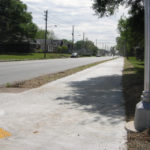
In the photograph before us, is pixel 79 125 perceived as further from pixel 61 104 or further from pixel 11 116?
pixel 61 104

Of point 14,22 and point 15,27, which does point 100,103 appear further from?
point 14,22

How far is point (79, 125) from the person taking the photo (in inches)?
209

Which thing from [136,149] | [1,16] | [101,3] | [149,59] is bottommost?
[136,149]

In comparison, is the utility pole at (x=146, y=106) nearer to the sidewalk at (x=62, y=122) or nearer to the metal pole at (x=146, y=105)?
the metal pole at (x=146, y=105)

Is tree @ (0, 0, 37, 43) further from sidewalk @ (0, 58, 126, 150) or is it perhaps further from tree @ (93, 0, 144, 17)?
sidewalk @ (0, 58, 126, 150)

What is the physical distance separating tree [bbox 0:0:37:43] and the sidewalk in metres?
52.4

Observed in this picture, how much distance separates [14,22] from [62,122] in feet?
191

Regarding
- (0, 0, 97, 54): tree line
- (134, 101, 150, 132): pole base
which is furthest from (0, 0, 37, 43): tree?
(134, 101, 150, 132): pole base

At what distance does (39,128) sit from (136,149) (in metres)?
1.92

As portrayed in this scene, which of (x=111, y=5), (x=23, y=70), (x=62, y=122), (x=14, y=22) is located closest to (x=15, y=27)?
(x=14, y=22)

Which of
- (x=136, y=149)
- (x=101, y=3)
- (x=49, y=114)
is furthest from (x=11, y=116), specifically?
(x=101, y=3)

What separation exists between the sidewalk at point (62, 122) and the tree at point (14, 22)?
2062 inches

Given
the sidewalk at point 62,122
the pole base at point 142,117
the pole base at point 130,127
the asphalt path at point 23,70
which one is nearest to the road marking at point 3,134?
the sidewalk at point 62,122

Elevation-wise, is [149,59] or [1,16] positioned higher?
[1,16]
